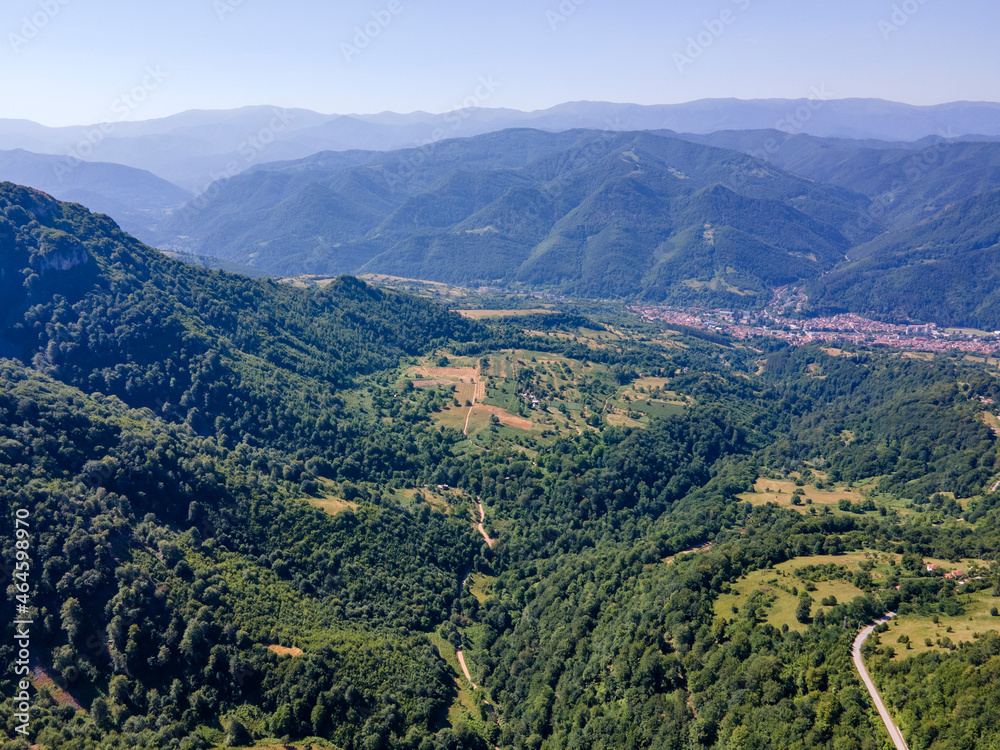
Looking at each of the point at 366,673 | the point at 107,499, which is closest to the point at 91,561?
the point at 107,499

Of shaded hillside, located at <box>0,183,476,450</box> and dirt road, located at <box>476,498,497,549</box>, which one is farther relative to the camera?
shaded hillside, located at <box>0,183,476,450</box>

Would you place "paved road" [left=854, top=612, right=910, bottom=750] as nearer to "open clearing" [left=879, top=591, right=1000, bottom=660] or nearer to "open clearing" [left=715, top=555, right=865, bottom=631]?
"open clearing" [left=879, top=591, right=1000, bottom=660]

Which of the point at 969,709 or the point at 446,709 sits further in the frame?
the point at 446,709

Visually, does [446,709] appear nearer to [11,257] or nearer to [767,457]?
[767,457]

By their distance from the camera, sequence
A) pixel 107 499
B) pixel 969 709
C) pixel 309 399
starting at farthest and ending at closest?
1. pixel 309 399
2. pixel 107 499
3. pixel 969 709

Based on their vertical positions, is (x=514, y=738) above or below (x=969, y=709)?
A: below

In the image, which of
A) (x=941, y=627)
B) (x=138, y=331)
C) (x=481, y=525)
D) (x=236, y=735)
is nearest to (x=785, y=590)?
(x=941, y=627)

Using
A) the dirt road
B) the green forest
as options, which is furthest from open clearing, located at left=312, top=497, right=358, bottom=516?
the dirt road
